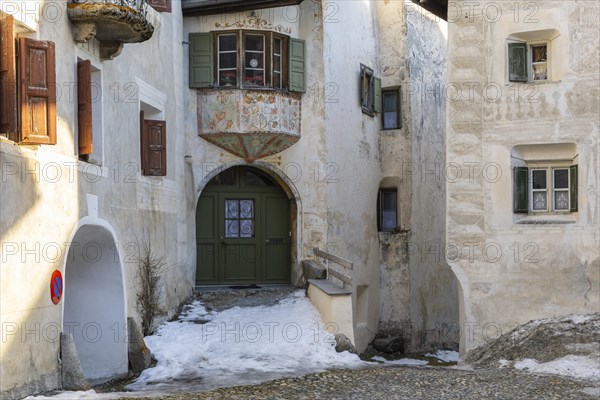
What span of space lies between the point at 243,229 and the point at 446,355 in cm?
657

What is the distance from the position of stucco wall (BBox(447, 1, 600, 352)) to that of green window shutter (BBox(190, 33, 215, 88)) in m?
5.09

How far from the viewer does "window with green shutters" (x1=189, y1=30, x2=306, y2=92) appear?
19469 mm

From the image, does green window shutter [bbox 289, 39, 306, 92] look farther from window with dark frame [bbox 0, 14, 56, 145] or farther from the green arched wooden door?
window with dark frame [bbox 0, 14, 56, 145]

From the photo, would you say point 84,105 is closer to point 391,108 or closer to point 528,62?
point 528,62

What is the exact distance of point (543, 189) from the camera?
58.2ft

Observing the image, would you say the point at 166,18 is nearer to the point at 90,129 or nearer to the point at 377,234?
the point at 90,129

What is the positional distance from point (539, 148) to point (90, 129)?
8.76m

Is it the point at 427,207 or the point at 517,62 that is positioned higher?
the point at 517,62

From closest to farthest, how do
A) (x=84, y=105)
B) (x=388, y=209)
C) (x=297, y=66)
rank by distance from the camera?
(x=84, y=105) → (x=297, y=66) → (x=388, y=209)

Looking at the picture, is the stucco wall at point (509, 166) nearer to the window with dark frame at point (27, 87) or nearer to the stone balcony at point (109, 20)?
the stone balcony at point (109, 20)

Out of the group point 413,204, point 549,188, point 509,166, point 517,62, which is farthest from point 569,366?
point 413,204

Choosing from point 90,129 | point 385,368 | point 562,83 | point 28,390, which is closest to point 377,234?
point 562,83

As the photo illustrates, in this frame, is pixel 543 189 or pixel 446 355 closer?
pixel 543 189

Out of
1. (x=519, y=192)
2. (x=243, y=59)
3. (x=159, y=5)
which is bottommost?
(x=519, y=192)
